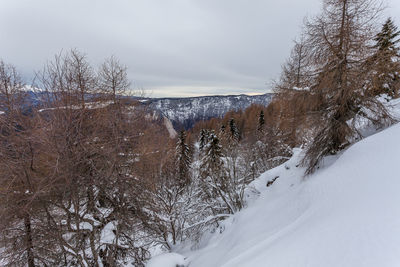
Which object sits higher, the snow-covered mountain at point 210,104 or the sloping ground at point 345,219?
the snow-covered mountain at point 210,104

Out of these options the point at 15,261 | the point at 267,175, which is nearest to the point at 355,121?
the point at 267,175

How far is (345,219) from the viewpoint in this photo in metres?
2.37

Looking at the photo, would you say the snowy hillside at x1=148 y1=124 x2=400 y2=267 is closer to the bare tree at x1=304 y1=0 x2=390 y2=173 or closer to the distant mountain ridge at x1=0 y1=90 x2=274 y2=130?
the bare tree at x1=304 y1=0 x2=390 y2=173

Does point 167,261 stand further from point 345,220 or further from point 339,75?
point 339,75

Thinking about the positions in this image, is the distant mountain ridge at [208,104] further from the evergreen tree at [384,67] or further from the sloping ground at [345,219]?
the sloping ground at [345,219]

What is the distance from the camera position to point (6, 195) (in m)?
4.52

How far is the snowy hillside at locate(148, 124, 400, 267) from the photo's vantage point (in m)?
1.83

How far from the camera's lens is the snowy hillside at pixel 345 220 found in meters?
1.83

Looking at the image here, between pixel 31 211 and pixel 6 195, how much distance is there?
803 millimetres

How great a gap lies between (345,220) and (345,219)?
3 centimetres

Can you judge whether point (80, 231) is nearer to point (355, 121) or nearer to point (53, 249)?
point (53, 249)

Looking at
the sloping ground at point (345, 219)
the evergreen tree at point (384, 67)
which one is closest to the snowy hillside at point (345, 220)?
the sloping ground at point (345, 219)

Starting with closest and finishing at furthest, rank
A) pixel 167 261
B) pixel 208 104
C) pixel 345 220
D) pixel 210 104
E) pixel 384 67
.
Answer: pixel 345 220 → pixel 384 67 → pixel 167 261 → pixel 208 104 → pixel 210 104

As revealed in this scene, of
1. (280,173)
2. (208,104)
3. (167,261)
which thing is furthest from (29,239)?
(208,104)
